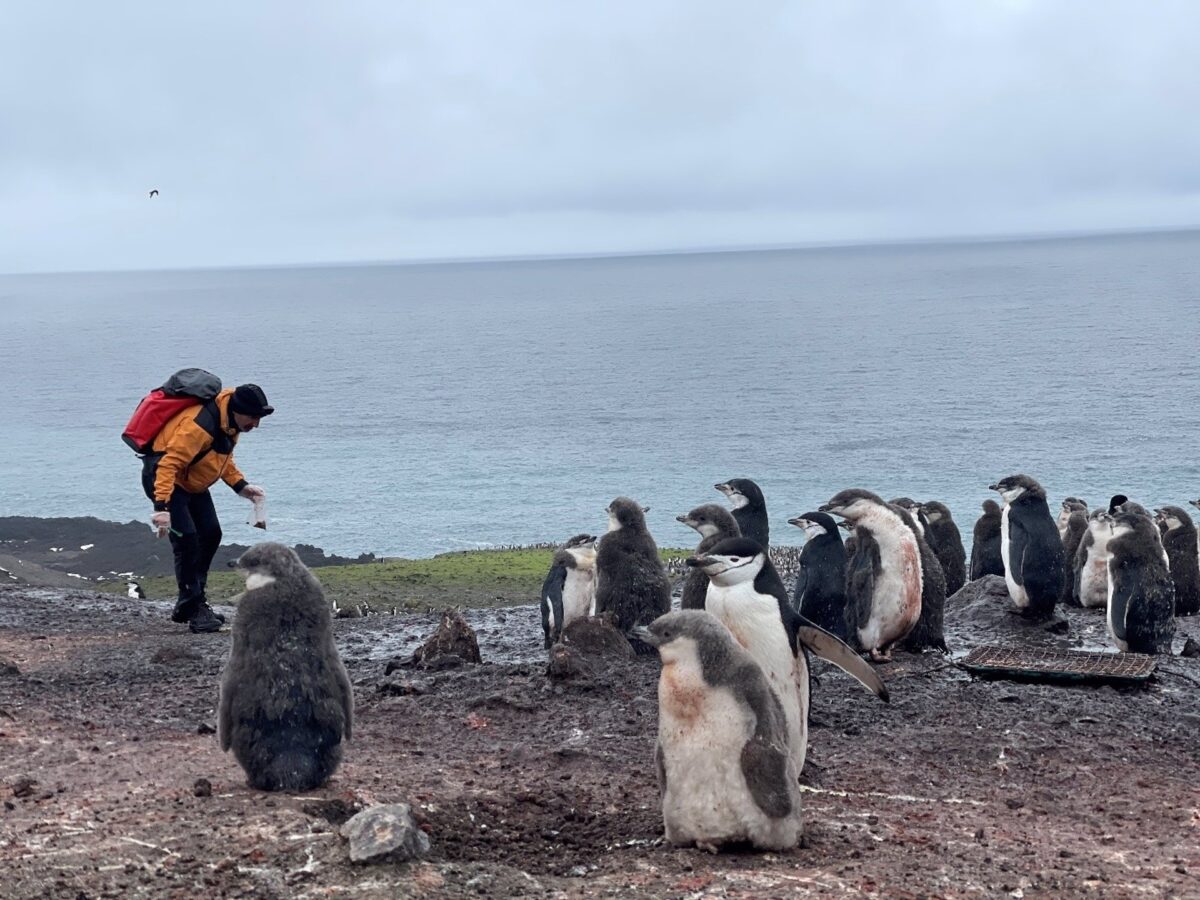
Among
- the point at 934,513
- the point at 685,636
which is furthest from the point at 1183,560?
the point at 685,636

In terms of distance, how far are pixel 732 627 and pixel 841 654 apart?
0.74 metres

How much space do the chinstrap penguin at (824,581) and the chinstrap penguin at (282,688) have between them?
5.52 m

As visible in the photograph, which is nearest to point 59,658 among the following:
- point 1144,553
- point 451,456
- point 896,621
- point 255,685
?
point 255,685

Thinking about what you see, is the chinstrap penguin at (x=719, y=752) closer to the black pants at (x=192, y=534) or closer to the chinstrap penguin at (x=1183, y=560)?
the black pants at (x=192, y=534)

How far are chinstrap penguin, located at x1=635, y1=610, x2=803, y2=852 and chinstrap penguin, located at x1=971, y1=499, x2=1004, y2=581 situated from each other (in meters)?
12.2

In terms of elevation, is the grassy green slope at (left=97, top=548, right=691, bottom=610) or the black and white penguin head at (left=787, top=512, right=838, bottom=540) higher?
the black and white penguin head at (left=787, top=512, right=838, bottom=540)

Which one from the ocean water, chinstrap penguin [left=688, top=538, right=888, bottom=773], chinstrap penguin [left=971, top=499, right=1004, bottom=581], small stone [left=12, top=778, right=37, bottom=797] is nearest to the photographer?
small stone [left=12, top=778, right=37, bottom=797]

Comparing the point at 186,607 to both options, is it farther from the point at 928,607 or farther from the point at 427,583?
the point at 427,583

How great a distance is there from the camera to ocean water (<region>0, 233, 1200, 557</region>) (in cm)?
4591

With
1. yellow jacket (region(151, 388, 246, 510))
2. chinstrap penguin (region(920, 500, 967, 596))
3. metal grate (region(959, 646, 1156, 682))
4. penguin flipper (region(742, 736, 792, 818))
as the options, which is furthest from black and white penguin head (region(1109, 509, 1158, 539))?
yellow jacket (region(151, 388, 246, 510))

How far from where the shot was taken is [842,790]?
748 cm

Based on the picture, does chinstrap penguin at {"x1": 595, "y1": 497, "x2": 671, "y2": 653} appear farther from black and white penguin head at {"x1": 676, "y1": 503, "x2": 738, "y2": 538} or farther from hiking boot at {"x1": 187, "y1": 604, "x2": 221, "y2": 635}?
hiking boot at {"x1": 187, "y1": 604, "x2": 221, "y2": 635}

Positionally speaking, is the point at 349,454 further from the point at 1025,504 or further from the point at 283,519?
the point at 1025,504

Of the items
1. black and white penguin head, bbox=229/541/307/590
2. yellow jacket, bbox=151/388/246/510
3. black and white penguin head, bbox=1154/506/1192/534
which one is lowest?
black and white penguin head, bbox=1154/506/1192/534
